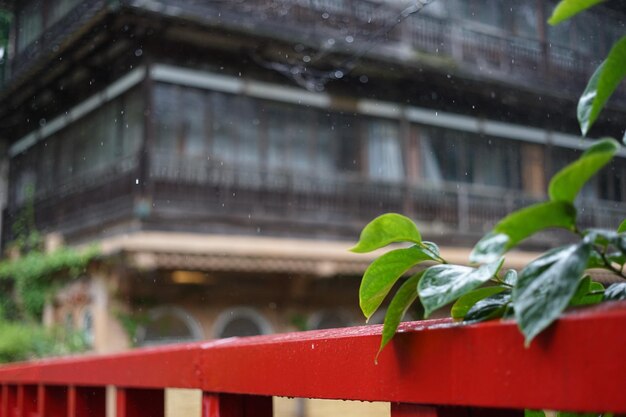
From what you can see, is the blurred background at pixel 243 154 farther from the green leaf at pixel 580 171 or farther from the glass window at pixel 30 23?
the green leaf at pixel 580 171

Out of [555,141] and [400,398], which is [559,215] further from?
[555,141]

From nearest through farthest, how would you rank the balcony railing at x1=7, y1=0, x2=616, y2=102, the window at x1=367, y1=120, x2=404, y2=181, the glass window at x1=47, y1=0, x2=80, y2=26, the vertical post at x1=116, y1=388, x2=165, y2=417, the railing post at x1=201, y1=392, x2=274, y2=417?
the railing post at x1=201, y1=392, x2=274, y2=417 → the vertical post at x1=116, y1=388, x2=165, y2=417 → the balcony railing at x1=7, y1=0, x2=616, y2=102 → the glass window at x1=47, y1=0, x2=80, y2=26 → the window at x1=367, y1=120, x2=404, y2=181

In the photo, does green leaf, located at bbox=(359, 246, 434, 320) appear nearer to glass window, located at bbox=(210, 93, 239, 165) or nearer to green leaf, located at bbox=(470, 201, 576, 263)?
green leaf, located at bbox=(470, 201, 576, 263)

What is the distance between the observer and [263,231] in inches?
199

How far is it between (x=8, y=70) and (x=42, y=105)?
45 cm

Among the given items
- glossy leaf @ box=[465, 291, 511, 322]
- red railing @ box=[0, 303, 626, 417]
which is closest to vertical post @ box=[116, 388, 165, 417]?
red railing @ box=[0, 303, 626, 417]

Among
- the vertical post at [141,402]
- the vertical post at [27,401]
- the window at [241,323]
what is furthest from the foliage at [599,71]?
the window at [241,323]

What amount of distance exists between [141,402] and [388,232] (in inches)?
14.7

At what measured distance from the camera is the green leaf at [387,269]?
0.32m

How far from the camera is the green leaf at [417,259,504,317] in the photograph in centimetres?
28

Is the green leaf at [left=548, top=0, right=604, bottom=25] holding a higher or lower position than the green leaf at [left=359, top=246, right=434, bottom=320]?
higher

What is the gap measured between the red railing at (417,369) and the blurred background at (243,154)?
12.9 ft

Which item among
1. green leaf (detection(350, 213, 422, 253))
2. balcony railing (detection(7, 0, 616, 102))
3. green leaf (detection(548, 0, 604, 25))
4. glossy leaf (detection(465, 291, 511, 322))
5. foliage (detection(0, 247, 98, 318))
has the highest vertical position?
balcony railing (detection(7, 0, 616, 102))

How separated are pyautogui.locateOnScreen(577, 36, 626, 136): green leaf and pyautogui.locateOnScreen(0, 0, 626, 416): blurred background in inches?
160
